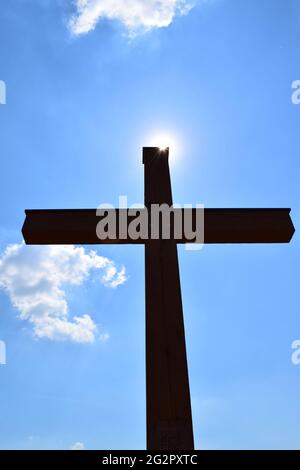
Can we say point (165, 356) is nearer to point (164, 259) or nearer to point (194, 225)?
point (164, 259)

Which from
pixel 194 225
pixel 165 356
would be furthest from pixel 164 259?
pixel 165 356

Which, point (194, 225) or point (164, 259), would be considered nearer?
point (164, 259)

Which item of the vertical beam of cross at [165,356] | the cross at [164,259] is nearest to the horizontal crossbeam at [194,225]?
the cross at [164,259]

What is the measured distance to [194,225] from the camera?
4.14m

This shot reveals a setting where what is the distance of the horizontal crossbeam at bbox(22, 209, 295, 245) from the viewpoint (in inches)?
159

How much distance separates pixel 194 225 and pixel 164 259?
580 mm

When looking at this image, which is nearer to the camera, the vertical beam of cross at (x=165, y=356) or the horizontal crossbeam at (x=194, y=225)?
the vertical beam of cross at (x=165, y=356)

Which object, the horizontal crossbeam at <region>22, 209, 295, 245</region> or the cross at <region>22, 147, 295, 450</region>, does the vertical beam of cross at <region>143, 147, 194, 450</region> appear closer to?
the cross at <region>22, 147, 295, 450</region>

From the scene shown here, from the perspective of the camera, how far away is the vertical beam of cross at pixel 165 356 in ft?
9.36

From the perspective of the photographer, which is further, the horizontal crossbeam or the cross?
the horizontal crossbeam

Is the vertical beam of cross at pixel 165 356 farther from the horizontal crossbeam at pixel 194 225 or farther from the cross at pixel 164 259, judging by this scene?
the horizontal crossbeam at pixel 194 225

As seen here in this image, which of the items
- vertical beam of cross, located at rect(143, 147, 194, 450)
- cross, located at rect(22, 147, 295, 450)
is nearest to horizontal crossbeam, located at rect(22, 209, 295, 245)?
cross, located at rect(22, 147, 295, 450)
